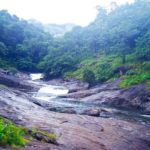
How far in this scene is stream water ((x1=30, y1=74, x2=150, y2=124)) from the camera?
48.4m

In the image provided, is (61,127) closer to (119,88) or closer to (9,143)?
(9,143)

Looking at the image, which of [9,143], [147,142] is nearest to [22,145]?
[9,143]

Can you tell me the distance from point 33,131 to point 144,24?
97.8 metres

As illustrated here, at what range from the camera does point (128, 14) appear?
144m

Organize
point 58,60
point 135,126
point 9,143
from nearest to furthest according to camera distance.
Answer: point 9,143, point 135,126, point 58,60

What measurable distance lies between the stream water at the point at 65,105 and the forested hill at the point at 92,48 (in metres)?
8.91

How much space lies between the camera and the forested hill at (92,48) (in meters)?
89.4

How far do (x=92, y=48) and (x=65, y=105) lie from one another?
255 ft

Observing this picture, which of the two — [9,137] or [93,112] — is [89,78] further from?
[9,137]

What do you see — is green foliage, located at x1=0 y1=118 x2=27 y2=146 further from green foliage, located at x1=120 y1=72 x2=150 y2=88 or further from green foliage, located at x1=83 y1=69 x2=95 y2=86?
green foliage, located at x1=83 y1=69 x2=95 y2=86

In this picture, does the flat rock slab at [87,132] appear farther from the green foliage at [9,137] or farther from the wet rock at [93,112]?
the wet rock at [93,112]

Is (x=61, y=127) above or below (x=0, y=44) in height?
below

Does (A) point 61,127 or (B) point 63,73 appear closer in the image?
(A) point 61,127

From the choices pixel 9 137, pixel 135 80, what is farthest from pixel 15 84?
pixel 9 137
